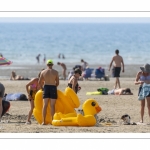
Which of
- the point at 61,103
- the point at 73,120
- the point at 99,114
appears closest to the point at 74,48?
the point at 99,114

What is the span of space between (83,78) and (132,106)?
10.4 metres

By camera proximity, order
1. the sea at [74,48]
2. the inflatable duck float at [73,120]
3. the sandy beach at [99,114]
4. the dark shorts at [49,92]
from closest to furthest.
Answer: the sandy beach at [99,114]
the inflatable duck float at [73,120]
the dark shorts at [49,92]
the sea at [74,48]

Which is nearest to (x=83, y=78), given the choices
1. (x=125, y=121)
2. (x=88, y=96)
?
(x=88, y=96)

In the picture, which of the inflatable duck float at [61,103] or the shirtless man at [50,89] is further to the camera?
the inflatable duck float at [61,103]

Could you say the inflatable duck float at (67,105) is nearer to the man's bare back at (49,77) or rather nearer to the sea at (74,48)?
the man's bare back at (49,77)

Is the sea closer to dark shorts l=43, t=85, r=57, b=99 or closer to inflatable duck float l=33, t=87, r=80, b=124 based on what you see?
Answer: inflatable duck float l=33, t=87, r=80, b=124

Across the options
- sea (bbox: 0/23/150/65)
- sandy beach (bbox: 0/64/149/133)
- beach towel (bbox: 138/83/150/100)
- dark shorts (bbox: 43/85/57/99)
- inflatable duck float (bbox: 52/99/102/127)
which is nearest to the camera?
sandy beach (bbox: 0/64/149/133)

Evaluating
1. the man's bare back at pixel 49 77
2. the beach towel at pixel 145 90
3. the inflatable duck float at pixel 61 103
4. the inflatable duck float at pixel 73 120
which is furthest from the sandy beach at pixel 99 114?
the man's bare back at pixel 49 77

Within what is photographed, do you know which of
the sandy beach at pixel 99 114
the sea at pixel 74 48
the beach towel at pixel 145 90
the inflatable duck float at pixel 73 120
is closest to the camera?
the sandy beach at pixel 99 114

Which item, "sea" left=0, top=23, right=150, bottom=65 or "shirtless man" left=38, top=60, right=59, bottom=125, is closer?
"shirtless man" left=38, top=60, right=59, bottom=125

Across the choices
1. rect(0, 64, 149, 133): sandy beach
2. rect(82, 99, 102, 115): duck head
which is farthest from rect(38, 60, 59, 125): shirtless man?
rect(82, 99, 102, 115): duck head

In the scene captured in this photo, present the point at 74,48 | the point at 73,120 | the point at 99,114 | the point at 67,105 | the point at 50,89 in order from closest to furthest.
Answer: the point at 73,120, the point at 50,89, the point at 67,105, the point at 99,114, the point at 74,48

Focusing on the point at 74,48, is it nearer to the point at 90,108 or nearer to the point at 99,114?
the point at 99,114

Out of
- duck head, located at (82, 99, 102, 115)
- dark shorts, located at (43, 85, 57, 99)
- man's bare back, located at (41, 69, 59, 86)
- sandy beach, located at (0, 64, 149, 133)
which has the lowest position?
sandy beach, located at (0, 64, 149, 133)
